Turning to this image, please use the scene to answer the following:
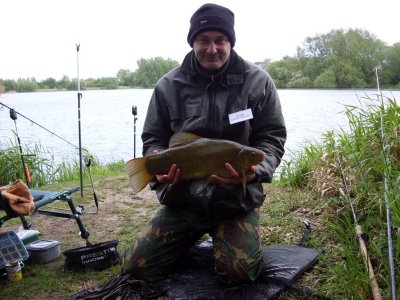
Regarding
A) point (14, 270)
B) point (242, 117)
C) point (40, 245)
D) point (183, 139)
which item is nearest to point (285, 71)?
point (242, 117)

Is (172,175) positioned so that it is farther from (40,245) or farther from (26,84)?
(26,84)

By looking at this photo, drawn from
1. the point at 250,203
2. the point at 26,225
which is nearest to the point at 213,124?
the point at 250,203

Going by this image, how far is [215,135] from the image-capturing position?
8.87ft

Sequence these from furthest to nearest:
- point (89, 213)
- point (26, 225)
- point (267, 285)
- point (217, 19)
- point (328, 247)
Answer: point (89, 213)
point (26, 225)
point (328, 247)
point (217, 19)
point (267, 285)

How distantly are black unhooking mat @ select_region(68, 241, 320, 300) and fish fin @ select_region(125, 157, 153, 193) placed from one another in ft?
2.24

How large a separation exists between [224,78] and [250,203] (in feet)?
2.99

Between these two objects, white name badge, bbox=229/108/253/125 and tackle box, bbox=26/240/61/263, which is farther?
tackle box, bbox=26/240/61/263

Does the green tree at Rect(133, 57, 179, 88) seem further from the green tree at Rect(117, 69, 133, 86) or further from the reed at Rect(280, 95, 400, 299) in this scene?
the reed at Rect(280, 95, 400, 299)

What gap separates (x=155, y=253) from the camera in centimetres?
272

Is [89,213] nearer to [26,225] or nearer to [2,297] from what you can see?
[26,225]

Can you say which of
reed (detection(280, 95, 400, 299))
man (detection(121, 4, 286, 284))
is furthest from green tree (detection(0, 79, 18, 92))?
man (detection(121, 4, 286, 284))

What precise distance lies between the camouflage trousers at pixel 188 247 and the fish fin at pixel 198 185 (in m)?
0.38

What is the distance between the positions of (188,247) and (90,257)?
0.79m

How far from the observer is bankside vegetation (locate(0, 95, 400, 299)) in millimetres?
2232
